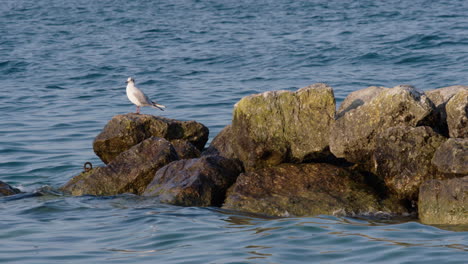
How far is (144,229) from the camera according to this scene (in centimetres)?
852

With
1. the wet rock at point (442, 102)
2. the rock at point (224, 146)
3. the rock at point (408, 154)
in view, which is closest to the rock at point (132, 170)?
the rock at point (224, 146)

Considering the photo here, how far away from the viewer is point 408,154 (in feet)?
28.9

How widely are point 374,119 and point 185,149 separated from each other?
113 inches

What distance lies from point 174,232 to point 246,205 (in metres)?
1.08

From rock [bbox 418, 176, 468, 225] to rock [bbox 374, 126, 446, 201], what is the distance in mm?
343

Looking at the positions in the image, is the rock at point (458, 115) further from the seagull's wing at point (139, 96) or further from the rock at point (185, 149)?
the seagull's wing at point (139, 96)

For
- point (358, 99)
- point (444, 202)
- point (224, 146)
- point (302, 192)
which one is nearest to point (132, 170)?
point (224, 146)

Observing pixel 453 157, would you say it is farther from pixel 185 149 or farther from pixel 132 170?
pixel 132 170

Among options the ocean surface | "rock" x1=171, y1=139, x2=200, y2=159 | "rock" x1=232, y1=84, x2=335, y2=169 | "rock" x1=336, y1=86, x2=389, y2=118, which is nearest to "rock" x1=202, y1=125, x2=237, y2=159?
"rock" x1=171, y1=139, x2=200, y2=159

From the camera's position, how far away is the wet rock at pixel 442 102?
945 cm

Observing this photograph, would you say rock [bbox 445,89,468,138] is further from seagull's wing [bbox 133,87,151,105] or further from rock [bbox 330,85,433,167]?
seagull's wing [bbox 133,87,151,105]

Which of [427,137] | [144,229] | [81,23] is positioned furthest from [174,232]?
[81,23]

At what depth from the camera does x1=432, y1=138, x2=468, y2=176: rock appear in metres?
8.30

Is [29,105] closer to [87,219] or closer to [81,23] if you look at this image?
[87,219]
